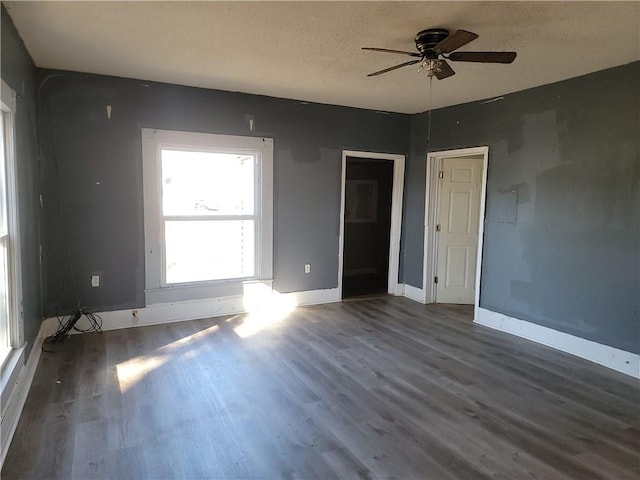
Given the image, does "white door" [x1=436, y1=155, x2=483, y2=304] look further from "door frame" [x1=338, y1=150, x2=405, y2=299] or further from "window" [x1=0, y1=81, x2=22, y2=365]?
"window" [x1=0, y1=81, x2=22, y2=365]

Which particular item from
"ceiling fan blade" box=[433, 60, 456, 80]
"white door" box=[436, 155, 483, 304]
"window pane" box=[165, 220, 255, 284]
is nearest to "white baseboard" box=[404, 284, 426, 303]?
"white door" box=[436, 155, 483, 304]

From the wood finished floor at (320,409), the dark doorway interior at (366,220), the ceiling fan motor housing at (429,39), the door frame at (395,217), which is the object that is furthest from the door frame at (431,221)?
the ceiling fan motor housing at (429,39)

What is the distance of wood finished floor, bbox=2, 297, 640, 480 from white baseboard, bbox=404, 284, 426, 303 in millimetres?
1396

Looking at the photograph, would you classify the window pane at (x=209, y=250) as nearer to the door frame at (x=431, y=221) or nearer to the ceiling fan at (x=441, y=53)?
the door frame at (x=431, y=221)

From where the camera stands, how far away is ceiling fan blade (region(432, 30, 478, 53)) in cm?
224

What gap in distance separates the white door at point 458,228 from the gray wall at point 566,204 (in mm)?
571

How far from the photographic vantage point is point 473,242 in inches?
214

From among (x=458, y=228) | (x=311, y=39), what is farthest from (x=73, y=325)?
(x=458, y=228)

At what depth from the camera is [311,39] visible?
2.86 meters

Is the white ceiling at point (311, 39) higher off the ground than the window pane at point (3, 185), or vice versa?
the white ceiling at point (311, 39)

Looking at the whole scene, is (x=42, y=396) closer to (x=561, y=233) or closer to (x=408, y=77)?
(x=408, y=77)

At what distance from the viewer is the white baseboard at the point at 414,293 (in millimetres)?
5575

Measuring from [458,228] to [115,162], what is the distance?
4095mm

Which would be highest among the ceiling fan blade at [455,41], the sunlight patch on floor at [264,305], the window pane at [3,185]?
the ceiling fan blade at [455,41]
